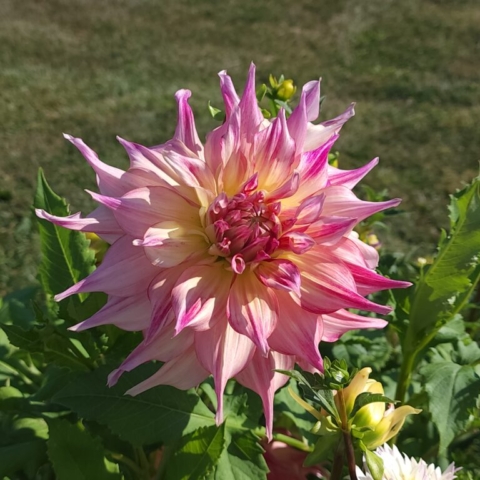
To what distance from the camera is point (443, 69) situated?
14.7ft

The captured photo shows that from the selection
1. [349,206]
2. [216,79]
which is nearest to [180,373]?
[349,206]

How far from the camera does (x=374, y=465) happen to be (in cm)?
65

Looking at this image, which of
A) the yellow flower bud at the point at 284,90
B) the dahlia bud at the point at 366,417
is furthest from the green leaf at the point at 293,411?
the yellow flower bud at the point at 284,90

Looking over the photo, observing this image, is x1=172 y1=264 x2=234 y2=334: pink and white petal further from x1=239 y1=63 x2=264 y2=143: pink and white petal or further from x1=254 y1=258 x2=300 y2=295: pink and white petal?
x1=239 y1=63 x2=264 y2=143: pink and white petal

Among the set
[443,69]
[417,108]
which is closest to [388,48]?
[443,69]

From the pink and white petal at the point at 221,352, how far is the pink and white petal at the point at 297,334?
1.2 inches

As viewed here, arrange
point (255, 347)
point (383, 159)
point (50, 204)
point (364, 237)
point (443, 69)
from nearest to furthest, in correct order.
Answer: point (255, 347)
point (50, 204)
point (364, 237)
point (383, 159)
point (443, 69)

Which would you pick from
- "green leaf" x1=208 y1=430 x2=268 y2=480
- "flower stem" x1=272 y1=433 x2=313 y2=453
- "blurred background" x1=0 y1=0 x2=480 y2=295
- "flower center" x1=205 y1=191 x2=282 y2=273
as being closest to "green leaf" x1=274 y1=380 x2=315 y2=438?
"flower stem" x1=272 y1=433 x2=313 y2=453

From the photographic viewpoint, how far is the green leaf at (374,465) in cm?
64

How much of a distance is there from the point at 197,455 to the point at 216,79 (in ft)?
12.7

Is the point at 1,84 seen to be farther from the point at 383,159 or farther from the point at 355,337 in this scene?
the point at 355,337

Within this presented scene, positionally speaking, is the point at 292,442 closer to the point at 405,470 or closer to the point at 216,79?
the point at 405,470

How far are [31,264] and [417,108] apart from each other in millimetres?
2510

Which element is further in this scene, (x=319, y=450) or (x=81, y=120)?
(x=81, y=120)
